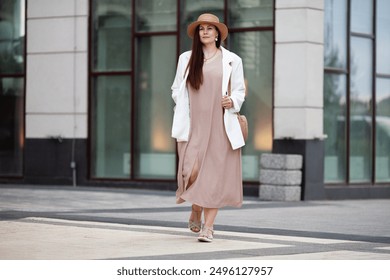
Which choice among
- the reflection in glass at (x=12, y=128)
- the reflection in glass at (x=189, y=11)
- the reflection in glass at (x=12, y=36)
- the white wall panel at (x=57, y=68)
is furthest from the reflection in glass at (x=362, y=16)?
the reflection in glass at (x=12, y=128)

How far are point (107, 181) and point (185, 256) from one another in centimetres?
1265

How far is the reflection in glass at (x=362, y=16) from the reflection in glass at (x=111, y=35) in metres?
4.36

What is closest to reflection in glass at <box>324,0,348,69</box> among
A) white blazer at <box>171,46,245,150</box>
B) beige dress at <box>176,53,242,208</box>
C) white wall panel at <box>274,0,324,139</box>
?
white wall panel at <box>274,0,324,139</box>

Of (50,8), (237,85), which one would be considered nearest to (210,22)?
(237,85)

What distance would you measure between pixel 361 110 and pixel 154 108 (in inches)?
158

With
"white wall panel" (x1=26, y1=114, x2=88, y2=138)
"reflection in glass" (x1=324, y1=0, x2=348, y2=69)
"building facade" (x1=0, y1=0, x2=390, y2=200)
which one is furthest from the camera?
"white wall panel" (x1=26, y1=114, x2=88, y2=138)

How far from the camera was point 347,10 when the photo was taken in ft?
68.1

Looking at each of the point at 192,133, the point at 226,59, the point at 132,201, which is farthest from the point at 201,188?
the point at 132,201

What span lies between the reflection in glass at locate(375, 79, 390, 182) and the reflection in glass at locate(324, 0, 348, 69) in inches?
48.6

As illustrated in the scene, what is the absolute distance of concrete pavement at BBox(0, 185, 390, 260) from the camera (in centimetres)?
937

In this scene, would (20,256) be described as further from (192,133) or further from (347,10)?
(347,10)

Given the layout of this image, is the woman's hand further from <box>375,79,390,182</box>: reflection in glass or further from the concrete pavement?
<box>375,79,390,182</box>: reflection in glass

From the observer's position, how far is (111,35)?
70.9 ft

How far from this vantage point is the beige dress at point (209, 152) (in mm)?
10477
